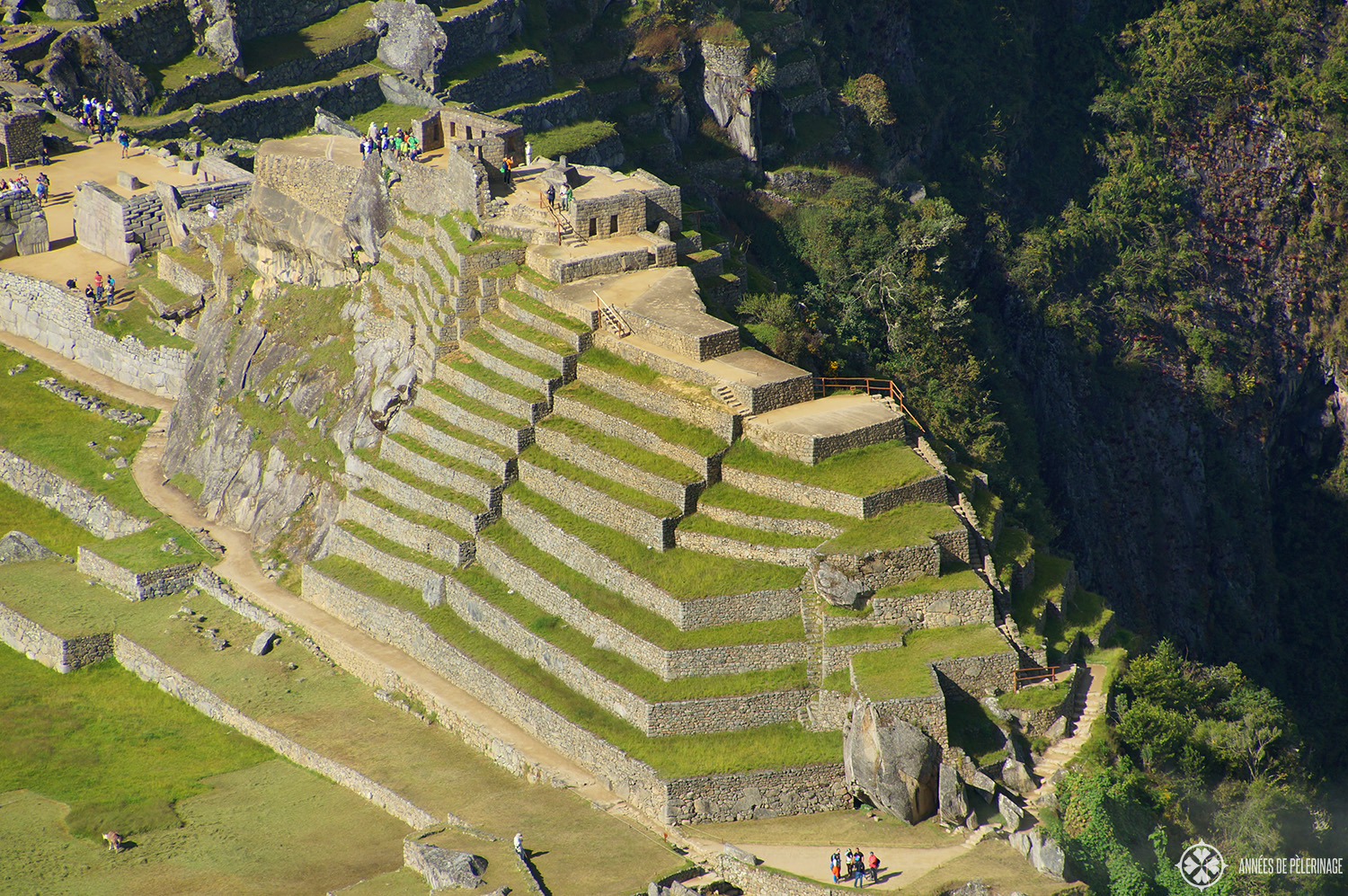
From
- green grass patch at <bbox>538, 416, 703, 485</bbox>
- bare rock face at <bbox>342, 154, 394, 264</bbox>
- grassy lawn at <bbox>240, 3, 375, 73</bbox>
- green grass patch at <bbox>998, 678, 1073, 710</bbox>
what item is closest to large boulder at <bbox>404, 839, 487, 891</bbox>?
green grass patch at <bbox>538, 416, 703, 485</bbox>

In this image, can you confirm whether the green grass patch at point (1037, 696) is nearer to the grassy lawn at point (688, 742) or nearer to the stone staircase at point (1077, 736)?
the stone staircase at point (1077, 736)

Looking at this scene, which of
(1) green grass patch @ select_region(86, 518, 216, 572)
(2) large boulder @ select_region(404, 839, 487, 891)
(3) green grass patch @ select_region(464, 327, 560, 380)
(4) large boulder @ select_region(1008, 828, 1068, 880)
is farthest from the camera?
(1) green grass patch @ select_region(86, 518, 216, 572)

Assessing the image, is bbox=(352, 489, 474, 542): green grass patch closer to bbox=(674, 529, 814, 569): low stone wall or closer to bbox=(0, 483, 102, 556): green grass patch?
bbox=(674, 529, 814, 569): low stone wall

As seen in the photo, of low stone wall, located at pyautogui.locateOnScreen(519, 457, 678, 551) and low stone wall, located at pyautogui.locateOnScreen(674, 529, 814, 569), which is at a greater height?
low stone wall, located at pyautogui.locateOnScreen(519, 457, 678, 551)

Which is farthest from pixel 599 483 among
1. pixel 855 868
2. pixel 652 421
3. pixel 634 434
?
pixel 855 868

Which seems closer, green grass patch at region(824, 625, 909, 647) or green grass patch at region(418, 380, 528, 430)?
green grass patch at region(824, 625, 909, 647)

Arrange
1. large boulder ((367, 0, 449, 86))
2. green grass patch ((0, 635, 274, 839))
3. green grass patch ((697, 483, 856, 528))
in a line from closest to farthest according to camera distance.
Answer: green grass patch ((697, 483, 856, 528)), green grass patch ((0, 635, 274, 839)), large boulder ((367, 0, 449, 86))

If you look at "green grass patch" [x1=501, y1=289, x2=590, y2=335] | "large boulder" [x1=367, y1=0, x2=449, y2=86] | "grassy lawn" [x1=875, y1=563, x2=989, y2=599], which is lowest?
"grassy lawn" [x1=875, y1=563, x2=989, y2=599]

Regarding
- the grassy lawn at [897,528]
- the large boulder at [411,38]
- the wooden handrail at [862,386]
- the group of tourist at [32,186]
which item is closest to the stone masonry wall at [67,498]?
the group of tourist at [32,186]
